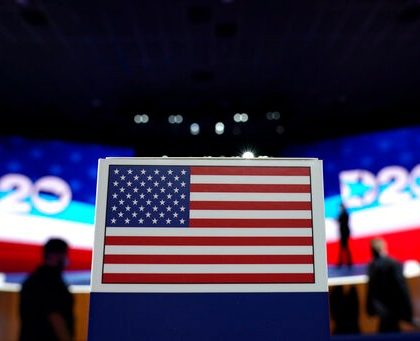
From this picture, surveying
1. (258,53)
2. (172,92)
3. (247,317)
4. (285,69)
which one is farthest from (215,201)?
(172,92)

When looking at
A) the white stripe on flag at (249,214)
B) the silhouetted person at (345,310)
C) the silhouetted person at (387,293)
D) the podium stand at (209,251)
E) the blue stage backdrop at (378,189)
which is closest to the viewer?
the podium stand at (209,251)

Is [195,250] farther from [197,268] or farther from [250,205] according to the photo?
[250,205]

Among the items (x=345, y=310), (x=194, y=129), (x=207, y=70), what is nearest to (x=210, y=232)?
(x=207, y=70)

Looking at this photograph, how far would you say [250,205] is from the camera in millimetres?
1268

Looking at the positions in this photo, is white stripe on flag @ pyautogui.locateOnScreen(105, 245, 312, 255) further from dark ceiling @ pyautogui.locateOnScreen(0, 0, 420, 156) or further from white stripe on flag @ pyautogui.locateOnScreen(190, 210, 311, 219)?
dark ceiling @ pyautogui.locateOnScreen(0, 0, 420, 156)

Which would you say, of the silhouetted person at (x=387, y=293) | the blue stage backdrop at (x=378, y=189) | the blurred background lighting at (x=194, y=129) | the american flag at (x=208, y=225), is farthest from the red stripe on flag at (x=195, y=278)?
the blurred background lighting at (x=194, y=129)

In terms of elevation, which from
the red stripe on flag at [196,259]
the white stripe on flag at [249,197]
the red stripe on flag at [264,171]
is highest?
the red stripe on flag at [264,171]

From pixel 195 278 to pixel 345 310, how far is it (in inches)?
265

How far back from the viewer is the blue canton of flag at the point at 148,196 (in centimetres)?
123

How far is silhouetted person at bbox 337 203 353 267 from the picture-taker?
8.71 metres

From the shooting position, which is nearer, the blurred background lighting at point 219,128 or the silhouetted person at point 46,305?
the silhouetted person at point 46,305

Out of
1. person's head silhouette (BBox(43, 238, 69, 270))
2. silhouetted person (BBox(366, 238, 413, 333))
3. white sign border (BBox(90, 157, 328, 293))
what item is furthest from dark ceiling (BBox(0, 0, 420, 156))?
white sign border (BBox(90, 157, 328, 293))

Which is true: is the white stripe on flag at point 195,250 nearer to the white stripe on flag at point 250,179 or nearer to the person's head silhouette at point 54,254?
the white stripe on flag at point 250,179

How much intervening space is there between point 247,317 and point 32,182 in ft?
27.9
